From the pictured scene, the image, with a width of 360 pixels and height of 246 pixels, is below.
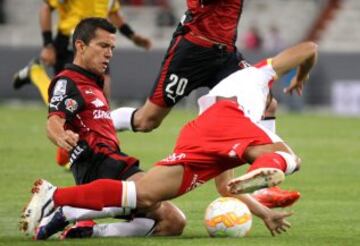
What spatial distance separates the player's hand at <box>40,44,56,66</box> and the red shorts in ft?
18.2

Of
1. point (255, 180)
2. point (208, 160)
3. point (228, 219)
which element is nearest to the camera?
point (255, 180)

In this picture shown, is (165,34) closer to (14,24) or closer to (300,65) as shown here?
(14,24)

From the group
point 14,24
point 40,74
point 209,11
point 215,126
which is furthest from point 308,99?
point 215,126

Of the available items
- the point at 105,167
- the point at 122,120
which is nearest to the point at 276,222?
the point at 105,167

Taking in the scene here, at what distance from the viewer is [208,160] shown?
8.45m

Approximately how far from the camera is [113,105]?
28.3 m

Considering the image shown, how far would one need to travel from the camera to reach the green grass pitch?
864 cm

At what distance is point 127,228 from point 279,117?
56.2 feet

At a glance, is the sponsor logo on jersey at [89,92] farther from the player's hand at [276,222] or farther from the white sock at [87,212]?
the player's hand at [276,222]

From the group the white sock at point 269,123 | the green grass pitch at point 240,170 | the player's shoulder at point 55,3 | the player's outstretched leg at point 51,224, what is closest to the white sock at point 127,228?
the green grass pitch at point 240,170

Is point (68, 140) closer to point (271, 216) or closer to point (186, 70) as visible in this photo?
point (271, 216)

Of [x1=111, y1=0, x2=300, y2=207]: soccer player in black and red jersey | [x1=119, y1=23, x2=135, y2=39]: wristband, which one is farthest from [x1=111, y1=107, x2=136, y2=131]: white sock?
[x1=119, y1=23, x2=135, y2=39]: wristband

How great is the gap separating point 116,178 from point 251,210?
104cm

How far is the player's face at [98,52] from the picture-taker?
359 inches
